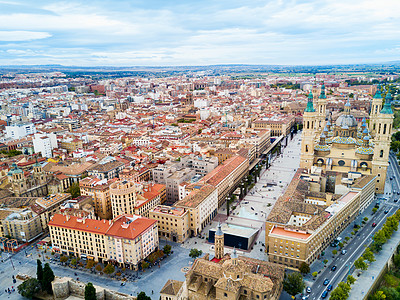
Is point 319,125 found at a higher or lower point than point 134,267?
higher

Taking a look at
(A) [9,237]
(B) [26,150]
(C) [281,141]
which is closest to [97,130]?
(B) [26,150]

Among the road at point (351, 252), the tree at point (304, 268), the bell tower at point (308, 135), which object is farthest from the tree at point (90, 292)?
the bell tower at point (308, 135)

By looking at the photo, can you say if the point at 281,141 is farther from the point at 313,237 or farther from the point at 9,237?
the point at 9,237

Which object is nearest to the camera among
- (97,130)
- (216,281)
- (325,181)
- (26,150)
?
(216,281)

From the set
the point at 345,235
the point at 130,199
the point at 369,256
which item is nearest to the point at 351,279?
the point at 369,256

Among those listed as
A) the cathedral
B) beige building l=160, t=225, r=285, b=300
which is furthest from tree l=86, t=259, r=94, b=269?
the cathedral

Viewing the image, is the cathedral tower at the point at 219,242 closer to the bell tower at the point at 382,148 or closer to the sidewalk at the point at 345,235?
the sidewalk at the point at 345,235

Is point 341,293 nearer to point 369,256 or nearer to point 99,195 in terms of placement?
point 369,256
